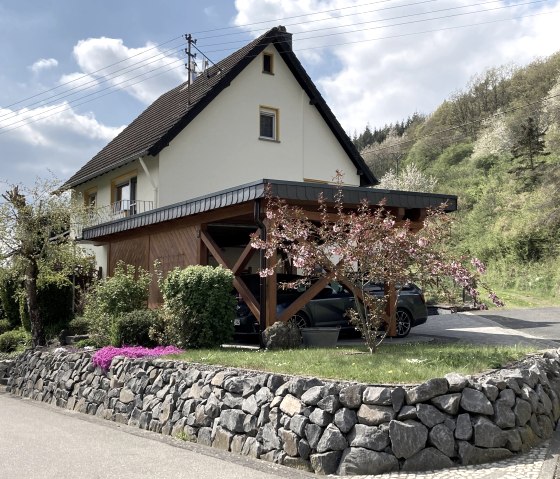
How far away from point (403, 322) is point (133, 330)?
6.19m

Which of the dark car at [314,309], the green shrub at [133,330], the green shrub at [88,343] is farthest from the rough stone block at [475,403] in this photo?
the green shrub at [88,343]

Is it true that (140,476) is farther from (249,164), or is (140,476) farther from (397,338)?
(249,164)

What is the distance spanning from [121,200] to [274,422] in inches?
645

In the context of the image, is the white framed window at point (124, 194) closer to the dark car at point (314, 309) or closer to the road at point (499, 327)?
the dark car at point (314, 309)

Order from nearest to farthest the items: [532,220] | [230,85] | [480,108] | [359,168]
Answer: [230,85] < [359,168] < [532,220] < [480,108]

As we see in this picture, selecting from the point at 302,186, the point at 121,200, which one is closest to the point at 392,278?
the point at 302,186

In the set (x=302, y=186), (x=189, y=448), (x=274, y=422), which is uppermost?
(x=302, y=186)

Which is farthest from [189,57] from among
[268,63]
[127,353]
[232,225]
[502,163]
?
[502,163]

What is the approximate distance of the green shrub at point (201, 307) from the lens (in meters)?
10.8

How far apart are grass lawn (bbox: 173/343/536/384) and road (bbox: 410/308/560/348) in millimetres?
3971

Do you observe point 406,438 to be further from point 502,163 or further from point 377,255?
point 502,163

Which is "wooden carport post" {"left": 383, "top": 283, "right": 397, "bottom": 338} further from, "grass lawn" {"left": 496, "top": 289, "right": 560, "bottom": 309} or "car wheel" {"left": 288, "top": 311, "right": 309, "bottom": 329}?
"grass lawn" {"left": 496, "top": 289, "right": 560, "bottom": 309}

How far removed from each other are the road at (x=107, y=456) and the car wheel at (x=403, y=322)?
22.7 feet

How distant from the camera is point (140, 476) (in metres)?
6.23
